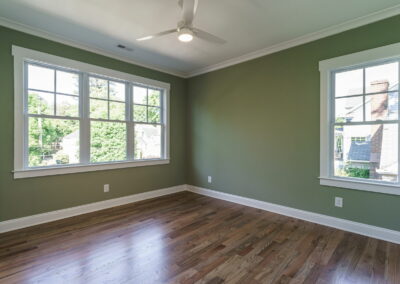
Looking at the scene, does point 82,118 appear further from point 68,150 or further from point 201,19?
point 201,19

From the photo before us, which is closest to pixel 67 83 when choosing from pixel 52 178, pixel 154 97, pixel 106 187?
pixel 52 178

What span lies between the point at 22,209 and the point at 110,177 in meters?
1.26

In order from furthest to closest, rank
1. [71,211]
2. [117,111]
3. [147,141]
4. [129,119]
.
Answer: [147,141]
[129,119]
[117,111]
[71,211]

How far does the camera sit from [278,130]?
3.54 metres

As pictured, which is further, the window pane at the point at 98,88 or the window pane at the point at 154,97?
the window pane at the point at 154,97

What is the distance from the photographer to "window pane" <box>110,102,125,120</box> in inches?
153

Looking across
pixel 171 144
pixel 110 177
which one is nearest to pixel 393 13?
pixel 171 144

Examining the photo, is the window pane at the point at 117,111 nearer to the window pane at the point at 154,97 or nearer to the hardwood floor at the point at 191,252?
the window pane at the point at 154,97

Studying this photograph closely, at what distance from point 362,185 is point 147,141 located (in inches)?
146

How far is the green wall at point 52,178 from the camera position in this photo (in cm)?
280

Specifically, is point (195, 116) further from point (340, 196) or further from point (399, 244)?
point (399, 244)

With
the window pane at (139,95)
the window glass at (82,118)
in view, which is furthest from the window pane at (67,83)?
the window pane at (139,95)

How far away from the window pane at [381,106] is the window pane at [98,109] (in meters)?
4.03

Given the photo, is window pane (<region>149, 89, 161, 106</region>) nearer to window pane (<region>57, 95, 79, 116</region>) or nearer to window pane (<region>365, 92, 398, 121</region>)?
window pane (<region>57, 95, 79, 116</region>)
